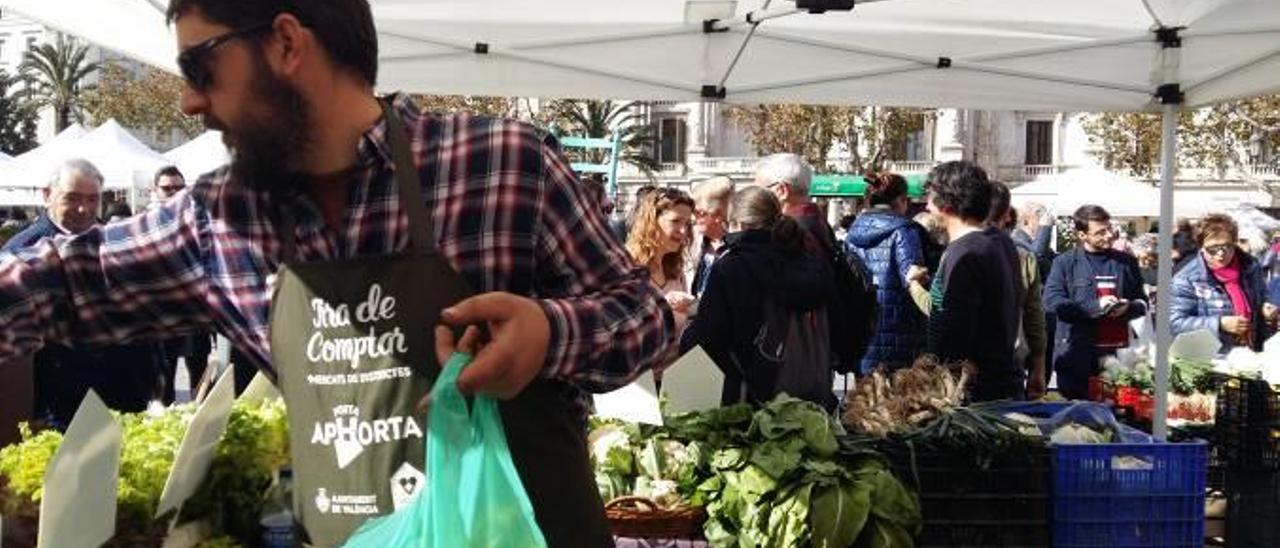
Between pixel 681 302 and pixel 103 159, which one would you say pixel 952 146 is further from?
pixel 681 302

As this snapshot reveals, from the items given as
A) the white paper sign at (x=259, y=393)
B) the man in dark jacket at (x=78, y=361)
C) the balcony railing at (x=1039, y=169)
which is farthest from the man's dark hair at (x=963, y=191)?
the balcony railing at (x=1039, y=169)

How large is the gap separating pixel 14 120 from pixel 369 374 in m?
72.0

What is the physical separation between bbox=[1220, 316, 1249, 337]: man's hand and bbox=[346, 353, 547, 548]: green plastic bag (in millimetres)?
7357

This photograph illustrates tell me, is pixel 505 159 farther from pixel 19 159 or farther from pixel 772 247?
pixel 19 159

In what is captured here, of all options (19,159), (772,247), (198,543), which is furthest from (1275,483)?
(19,159)

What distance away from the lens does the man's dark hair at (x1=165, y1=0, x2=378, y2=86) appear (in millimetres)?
1442

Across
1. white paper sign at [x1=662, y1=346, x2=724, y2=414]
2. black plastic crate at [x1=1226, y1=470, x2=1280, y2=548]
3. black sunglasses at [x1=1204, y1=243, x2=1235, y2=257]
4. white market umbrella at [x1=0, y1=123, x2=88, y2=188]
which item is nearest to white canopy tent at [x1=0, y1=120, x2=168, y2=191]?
white market umbrella at [x1=0, y1=123, x2=88, y2=188]

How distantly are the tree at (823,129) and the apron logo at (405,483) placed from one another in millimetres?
46062

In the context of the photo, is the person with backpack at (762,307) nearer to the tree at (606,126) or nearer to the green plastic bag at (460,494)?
the green plastic bag at (460,494)

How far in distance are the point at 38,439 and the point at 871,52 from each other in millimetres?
4550

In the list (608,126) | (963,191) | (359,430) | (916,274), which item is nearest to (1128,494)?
(963,191)

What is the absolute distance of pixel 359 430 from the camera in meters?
1.48

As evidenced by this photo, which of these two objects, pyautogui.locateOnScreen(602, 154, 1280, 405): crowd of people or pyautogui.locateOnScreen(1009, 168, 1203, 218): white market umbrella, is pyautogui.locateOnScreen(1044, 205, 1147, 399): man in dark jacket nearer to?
pyautogui.locateOnScreen(602, 154, 1280, 405): crowd of people

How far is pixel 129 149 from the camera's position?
16.2 metres
